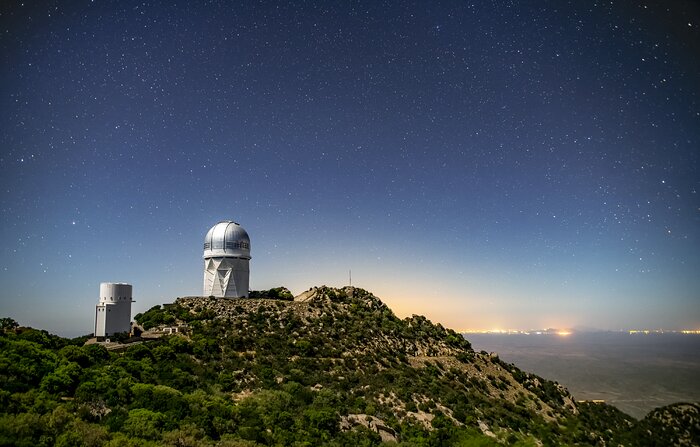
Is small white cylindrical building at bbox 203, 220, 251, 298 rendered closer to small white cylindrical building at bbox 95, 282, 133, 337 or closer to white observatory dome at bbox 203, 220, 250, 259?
white observatory dome at bbox 203, 220, 250, 259

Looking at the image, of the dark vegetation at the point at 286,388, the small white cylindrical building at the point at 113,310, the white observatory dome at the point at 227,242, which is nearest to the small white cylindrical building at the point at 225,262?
the white observatory dome at the point at 227,242

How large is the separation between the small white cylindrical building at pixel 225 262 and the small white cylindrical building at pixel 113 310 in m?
11.8

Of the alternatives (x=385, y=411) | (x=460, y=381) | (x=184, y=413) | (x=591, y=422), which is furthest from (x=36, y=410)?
(x=591, y=422)

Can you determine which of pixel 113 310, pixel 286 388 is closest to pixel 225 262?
pixel 113 310

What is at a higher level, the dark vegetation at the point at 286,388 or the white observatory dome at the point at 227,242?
the white observatory dome at the point at 227,242

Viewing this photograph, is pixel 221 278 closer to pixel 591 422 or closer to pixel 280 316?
pixel 280 316

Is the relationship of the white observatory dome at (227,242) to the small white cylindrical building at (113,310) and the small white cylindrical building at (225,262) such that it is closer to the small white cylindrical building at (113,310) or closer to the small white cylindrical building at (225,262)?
the small white cylindrical building at (225,262)

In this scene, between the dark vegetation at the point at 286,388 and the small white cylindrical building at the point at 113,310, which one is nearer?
the dark vegetation at the point at 286,388

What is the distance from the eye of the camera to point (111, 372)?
1017 inches

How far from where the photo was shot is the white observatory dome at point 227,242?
1993 inches

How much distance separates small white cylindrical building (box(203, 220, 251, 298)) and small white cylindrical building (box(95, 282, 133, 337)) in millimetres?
11787

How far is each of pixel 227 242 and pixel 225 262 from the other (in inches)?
101

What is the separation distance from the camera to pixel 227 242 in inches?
1994

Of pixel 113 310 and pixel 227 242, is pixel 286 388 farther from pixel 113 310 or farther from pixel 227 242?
pixel 227 242
